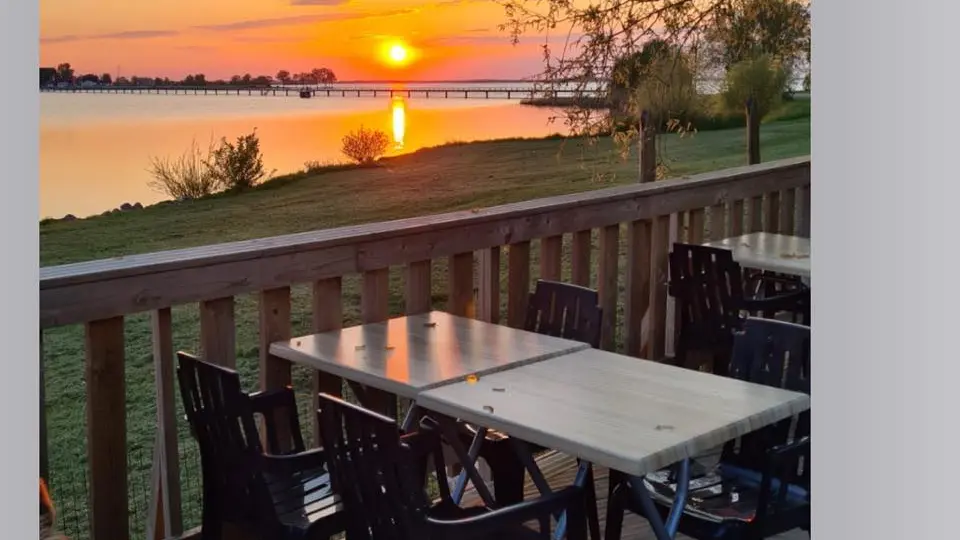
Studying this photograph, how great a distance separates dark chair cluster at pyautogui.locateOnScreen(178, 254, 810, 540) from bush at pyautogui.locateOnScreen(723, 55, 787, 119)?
5.44m

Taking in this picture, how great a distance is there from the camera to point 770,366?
2.83 meters

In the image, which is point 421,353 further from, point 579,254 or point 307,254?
point 579,254

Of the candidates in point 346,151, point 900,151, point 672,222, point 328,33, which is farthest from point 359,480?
point 346,151

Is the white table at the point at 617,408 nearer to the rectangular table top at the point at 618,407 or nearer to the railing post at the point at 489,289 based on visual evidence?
the rectangular table top at the point at 618,407

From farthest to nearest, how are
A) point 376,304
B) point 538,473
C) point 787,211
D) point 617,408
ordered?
point 787,211, point 376,304, point 538,473, point 617,408

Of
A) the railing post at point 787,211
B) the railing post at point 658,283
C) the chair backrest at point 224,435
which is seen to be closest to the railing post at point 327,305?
the chair backrest at point 224,435

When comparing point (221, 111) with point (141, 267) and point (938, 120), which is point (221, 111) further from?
point (938, 120)

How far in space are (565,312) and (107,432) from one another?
5.05ft

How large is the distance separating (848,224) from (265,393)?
5.67ft

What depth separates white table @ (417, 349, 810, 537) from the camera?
215 cm

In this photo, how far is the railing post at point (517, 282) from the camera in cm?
392

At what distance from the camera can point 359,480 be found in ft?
6.91

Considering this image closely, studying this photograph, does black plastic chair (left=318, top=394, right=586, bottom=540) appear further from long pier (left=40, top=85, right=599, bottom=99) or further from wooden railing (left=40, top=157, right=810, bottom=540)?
long pier (left=40, top=85, right=599, bottom=99)

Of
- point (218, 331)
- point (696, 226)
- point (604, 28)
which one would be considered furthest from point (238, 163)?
point (218, 331)
